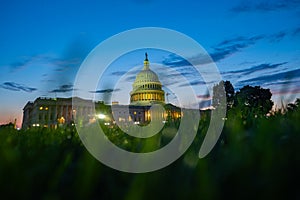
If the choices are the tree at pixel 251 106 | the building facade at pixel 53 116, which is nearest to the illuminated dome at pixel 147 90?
the building facade at pixel 53 116

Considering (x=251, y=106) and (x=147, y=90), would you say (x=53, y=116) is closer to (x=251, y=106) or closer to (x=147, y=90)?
(x=251, y=106)

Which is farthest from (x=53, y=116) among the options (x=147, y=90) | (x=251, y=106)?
(x=147, y=90)

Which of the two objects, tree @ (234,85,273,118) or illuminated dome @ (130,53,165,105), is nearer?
tree @ (234,85,273,118)

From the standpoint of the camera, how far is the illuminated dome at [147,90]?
10312 cm

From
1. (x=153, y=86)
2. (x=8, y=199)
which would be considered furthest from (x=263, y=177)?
(x=153, y=86)

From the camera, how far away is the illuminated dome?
10312 cm

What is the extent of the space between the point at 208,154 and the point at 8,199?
1.21 metres

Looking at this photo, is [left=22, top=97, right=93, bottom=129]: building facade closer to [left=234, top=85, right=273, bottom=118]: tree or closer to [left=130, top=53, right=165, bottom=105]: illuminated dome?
[left=234, top=85, right=273, bottom=118]: tree

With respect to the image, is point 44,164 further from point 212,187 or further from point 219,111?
point 219,111

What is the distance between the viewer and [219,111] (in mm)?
3562

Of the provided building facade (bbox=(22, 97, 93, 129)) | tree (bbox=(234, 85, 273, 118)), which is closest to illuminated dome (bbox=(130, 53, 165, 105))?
building facade (bbox=(22, 97, 93, 129))

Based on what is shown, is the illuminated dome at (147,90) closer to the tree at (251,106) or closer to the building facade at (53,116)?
the building facade at (53,116)

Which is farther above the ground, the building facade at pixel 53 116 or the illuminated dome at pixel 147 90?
the illuminated dome at pixel 147 90

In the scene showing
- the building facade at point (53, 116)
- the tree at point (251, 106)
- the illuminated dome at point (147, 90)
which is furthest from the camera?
the illuminated dome at point (147, 90)
